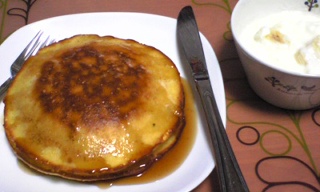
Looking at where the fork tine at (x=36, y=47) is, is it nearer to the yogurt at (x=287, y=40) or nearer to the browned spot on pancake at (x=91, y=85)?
the browned spot on pancake at (x=91, y=85)

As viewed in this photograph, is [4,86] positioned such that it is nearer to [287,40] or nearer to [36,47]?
[36,47]

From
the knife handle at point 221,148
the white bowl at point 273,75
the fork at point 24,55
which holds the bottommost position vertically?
the fork at point 24,55

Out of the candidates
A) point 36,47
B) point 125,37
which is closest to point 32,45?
point 36,47

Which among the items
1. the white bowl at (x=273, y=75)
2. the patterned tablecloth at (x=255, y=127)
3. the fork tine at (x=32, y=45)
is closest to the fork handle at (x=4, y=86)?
the fork tine at (x=32, y=45)

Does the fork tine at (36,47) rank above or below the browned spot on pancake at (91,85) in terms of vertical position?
below

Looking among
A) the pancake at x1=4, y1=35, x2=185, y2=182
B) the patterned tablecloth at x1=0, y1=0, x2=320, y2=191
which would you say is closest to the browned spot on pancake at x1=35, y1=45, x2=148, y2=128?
the pancake at x1=4, y1=35, x2=185, y2=182

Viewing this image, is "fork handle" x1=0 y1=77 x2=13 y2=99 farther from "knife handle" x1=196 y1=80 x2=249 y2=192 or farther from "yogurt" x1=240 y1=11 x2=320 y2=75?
"yogurt" x1=240 y1=11 x2=320 y2=75
